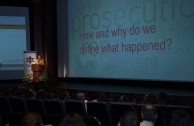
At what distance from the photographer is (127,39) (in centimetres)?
704

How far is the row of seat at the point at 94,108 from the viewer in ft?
11.2

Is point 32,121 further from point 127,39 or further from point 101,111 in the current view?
point 127,39

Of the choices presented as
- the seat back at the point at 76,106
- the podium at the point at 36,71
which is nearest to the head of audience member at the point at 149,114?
the seat back at the point at 76,106

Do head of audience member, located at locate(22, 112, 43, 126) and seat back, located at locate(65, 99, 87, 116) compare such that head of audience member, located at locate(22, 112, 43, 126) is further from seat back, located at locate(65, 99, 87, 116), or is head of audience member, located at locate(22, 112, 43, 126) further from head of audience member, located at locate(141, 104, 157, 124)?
seat back, located at locate(65, 99, 87, 116)

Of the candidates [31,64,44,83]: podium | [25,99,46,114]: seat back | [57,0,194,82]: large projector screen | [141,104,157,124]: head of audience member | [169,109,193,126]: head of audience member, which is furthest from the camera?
[31,64,44,83]: podium

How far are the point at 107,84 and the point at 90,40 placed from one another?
146 centimetres

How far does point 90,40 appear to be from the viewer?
8000mm

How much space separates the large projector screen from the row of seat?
9.08 feet

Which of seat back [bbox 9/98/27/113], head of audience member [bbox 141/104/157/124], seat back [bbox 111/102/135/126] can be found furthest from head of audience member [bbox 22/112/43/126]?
seat back [bbox 9/98/27/113]

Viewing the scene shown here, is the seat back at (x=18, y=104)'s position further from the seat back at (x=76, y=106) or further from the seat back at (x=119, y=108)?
the seat back at (x=119, y=108)

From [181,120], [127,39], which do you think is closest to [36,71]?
[127,39]

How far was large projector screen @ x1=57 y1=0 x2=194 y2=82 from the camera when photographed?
5.95m

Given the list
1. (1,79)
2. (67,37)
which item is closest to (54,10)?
(67,37)

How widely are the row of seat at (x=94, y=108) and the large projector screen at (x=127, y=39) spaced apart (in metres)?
2.77
